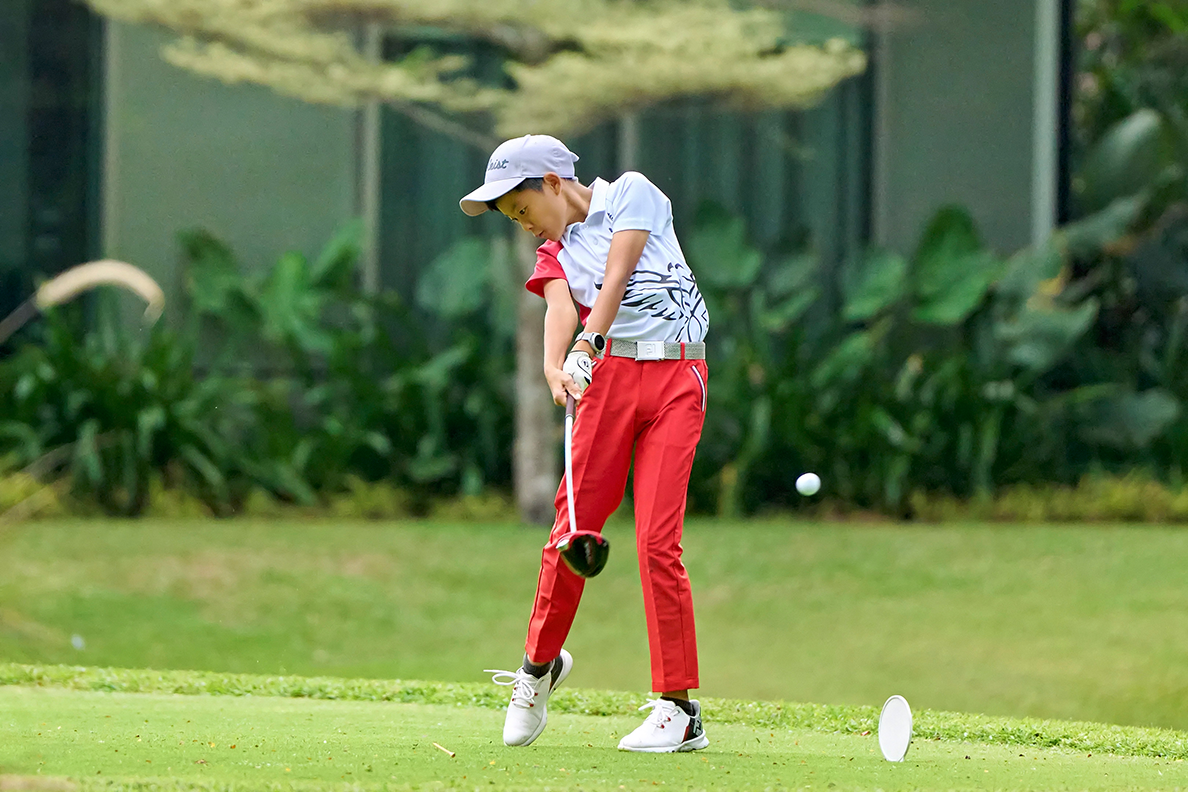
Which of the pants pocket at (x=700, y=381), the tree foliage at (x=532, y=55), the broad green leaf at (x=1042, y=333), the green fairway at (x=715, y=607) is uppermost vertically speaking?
the tree foliage at (x=532, y=55)

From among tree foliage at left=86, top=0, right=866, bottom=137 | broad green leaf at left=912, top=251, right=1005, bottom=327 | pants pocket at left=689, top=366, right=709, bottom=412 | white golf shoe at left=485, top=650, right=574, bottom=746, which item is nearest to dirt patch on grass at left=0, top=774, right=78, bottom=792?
white golf shoe at left=485, top=650, right=574, bottom=746

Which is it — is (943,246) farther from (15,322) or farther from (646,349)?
(646,349)

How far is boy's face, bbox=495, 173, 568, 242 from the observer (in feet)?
14.0

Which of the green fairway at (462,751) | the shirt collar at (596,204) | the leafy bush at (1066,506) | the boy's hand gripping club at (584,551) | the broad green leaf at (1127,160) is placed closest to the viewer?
the green fairway at (462,751)

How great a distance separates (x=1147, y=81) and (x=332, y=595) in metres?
8.54

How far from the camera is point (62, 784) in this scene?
3484mm

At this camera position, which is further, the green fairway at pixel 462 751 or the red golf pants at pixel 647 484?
the red golf pants at pixel 647 484

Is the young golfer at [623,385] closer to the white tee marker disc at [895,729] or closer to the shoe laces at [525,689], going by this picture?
the shoe laces at [525,689]

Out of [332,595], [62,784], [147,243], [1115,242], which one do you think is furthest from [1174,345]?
[62,784]

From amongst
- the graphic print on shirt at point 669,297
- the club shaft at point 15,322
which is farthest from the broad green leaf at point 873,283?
the graphic print on shirt at point 669,297

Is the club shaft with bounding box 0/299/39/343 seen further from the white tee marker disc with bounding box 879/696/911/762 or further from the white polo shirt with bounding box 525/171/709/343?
the white tee marker disc with bounding box 879/696/911/762

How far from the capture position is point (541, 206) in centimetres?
429

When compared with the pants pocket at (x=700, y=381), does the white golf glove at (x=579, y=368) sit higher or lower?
higher

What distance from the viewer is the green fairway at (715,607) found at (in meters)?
8.18
